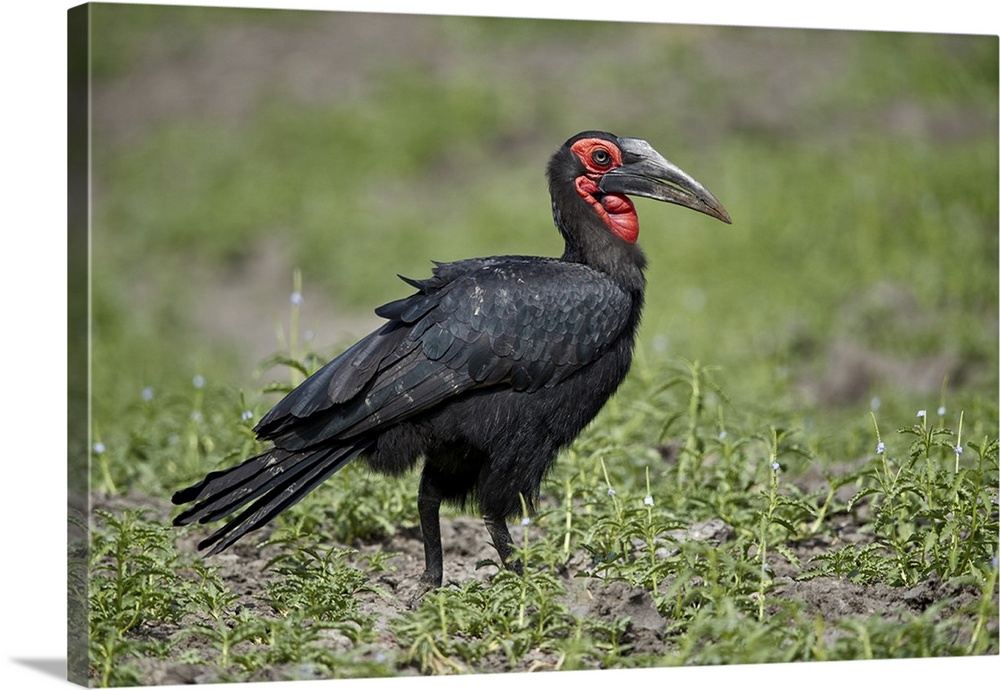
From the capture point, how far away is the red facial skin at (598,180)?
16.8ft

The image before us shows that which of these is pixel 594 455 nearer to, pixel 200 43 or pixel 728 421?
pixel 728 421

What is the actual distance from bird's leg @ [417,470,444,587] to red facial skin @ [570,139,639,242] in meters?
1.12

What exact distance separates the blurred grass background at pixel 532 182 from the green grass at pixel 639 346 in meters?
0.03

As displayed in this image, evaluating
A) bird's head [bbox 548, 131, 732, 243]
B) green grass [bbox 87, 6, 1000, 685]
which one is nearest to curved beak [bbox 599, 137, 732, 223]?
bird's head [bbox 548, 131, 732, 243]

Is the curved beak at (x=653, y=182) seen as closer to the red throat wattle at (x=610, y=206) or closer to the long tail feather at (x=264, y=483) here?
the red throat wattle at (x=610, y=206)

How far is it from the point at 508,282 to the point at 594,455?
1089 mm

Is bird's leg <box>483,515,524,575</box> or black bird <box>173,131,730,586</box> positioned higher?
black bird <box>173,131,730,586</box>

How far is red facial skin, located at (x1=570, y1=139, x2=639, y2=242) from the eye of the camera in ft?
16.8

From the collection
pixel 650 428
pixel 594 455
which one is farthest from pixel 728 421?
pixel 594 455

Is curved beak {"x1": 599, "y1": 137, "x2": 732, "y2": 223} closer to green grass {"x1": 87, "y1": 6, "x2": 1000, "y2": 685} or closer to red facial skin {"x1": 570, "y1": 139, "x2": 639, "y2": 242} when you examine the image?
red facial skin {"x1": 570, "y1": 139, "x2": 639, "y2": 242}

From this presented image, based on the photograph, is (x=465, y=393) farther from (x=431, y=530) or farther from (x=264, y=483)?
(x=264, y=483)

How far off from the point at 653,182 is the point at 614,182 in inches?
5.3

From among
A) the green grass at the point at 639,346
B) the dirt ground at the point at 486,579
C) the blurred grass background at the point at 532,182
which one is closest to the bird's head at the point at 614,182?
the green grass at the point at 639,346

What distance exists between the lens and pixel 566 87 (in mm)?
11664
